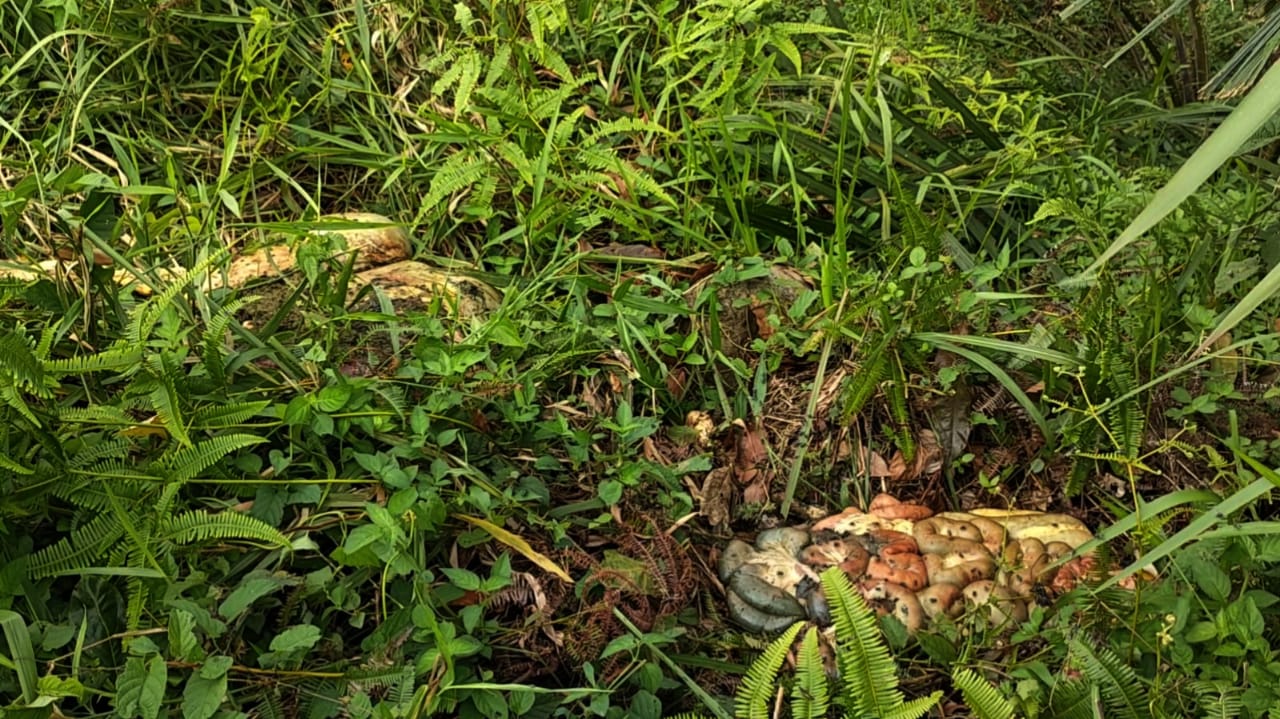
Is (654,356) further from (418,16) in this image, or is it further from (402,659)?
(418,16)

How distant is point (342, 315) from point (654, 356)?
2.13 ft

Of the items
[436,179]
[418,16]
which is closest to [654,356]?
[436,179]

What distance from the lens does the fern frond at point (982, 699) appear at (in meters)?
1.47

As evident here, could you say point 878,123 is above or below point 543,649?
above

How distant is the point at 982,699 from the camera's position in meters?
1.48

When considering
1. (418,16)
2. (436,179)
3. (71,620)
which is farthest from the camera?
(418,16)

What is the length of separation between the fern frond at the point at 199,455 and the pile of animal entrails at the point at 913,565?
0.92 meters

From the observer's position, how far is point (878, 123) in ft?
8.61

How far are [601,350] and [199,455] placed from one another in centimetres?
85

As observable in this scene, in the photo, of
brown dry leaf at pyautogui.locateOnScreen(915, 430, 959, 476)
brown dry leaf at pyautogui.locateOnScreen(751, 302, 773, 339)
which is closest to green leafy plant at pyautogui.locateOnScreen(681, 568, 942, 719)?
brown dry leaf at pyautogui.locateOnScreen(915, 430, 959, 476)

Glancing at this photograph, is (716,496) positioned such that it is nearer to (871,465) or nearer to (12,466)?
(871,465)

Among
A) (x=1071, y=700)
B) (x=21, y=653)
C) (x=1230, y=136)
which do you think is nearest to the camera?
(x=1230, y=136)

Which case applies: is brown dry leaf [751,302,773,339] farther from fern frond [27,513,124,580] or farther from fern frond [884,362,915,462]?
fern frond [27,513,124,580]

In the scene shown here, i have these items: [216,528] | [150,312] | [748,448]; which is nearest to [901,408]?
[748,448]
